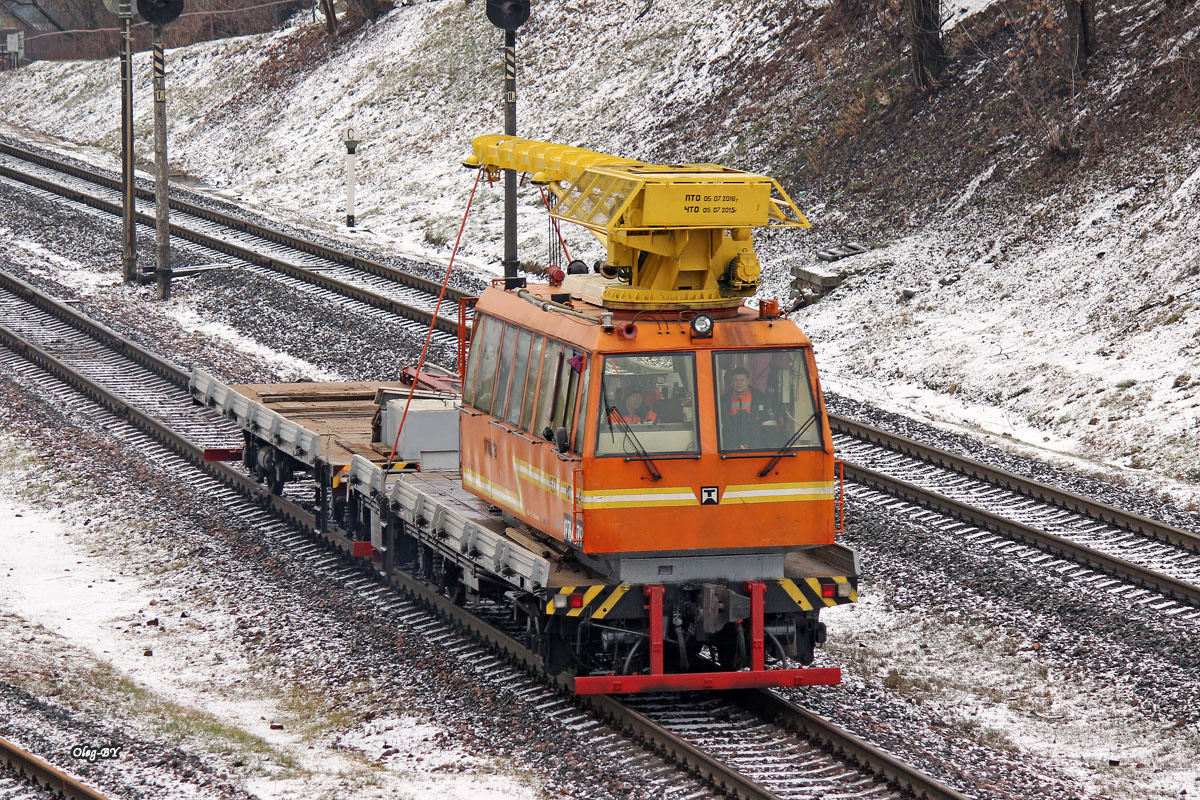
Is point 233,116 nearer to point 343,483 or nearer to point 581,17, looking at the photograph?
point 581,17

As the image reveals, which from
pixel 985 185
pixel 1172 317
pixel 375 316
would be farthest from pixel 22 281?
pixel 1172 317

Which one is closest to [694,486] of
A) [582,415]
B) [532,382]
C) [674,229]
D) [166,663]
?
[582,415]

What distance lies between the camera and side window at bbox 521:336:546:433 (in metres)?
11.8

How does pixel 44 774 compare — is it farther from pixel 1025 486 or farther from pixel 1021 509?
pixel 1025 486

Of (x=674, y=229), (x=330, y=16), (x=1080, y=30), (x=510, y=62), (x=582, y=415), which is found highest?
(x=330, y=16)

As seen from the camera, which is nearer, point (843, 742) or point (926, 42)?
point (843, 742)

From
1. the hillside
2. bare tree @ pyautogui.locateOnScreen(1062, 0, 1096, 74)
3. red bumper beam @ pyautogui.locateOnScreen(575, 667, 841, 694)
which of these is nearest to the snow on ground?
red bumper beam @ pyautogui.locateOnScreen(575, 667, 841, 694)

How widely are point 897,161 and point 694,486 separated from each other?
1670 cm

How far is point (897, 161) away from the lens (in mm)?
26469

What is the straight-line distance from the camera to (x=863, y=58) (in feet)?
96.7

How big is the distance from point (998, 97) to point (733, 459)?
16900 mm

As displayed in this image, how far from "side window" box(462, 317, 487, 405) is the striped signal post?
1383 centimetres

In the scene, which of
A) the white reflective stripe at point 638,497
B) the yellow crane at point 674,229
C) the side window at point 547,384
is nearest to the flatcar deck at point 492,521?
the white reflective stripe at point 638,497

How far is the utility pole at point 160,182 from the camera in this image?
2578cm
